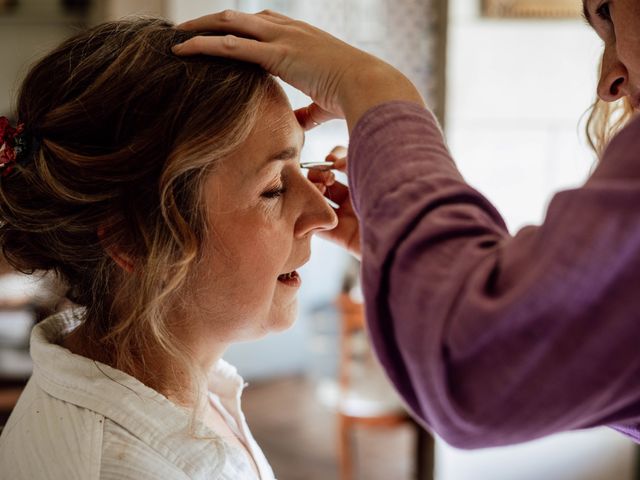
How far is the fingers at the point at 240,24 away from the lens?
90cm

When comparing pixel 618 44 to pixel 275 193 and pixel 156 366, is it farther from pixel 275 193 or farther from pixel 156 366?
pixel 156 366

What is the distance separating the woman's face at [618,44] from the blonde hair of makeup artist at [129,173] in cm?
44

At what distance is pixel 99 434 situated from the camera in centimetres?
90

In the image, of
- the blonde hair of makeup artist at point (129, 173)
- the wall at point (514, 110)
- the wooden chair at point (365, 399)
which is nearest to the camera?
the blonde hair of makeup artist at point (129, 173)

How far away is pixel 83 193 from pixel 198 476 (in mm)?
392

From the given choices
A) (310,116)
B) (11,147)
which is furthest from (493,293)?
(11,147)

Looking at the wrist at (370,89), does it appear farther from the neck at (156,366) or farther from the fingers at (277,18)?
the neck at (156,366)

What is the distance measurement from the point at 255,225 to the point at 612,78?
0.50m

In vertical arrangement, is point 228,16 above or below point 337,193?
above

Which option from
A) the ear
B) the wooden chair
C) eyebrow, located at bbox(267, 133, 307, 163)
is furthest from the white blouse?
the wooden chair

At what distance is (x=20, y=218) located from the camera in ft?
3.31

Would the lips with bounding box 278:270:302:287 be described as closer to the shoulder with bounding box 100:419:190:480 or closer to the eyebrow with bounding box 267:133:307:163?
the eyebrow with bounding box 267:133:307:163

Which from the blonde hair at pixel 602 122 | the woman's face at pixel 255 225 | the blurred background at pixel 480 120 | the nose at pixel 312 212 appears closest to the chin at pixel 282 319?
the woman's face at pixel 255 225

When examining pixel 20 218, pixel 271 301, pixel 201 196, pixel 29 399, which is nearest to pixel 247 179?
pixel 201 196
